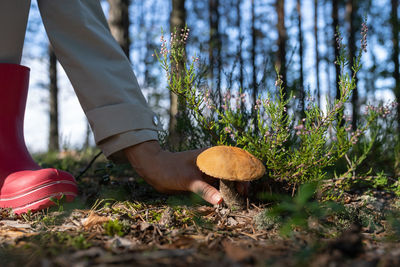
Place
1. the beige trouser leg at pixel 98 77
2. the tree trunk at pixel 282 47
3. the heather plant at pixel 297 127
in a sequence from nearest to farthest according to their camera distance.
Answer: the heather plant at pixel 297 127
the beige trouser leg at pixel 98 77
the tree trunk at pixel 282 47

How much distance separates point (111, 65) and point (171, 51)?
0.44 metres

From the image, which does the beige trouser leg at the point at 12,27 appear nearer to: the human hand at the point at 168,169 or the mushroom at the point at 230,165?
the human hand at the point at 168,169

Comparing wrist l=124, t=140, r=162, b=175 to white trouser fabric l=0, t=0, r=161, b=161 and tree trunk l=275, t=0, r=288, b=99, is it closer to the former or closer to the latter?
white trouser fabric l=0, t=0, r=161, b=161

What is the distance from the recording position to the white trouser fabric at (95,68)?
6.50ft

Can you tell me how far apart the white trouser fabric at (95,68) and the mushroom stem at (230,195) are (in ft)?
1.90

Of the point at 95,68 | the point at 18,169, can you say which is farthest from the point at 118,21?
the point at 18,169

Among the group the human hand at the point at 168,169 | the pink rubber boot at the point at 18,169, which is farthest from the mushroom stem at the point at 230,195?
the pink rubber boot at the point at 18,169

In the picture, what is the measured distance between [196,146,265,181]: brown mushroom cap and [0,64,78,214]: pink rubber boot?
991mm

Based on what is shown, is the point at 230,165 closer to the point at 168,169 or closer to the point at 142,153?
the point at 168,169

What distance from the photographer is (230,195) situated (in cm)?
191

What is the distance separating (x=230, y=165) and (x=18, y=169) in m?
1.55

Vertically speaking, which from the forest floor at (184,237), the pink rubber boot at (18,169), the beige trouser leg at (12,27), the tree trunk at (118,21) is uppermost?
the tree trunk at (118,21)

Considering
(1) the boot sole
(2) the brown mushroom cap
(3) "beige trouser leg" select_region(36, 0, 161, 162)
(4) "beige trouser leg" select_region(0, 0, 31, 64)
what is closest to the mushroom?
(2) the brown mushroom cap

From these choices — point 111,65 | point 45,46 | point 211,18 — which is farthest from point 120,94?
point 45,46
